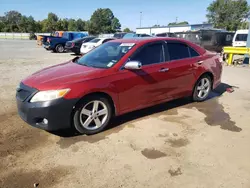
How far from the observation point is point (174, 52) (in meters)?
4.98

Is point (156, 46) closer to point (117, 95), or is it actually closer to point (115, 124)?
point (117, 95)

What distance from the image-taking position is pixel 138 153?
3.39 metres

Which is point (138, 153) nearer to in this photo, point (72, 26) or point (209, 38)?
point (209, 38)

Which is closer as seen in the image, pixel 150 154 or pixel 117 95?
pixel 150 154

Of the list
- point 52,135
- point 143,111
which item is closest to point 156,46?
point 143,111

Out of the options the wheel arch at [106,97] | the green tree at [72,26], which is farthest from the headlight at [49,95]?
the green tree at [72,26]

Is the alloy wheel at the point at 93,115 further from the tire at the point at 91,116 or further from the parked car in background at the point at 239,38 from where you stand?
the parked car in background at the point at 239,38

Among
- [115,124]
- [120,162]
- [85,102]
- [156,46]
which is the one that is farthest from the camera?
[156,46]

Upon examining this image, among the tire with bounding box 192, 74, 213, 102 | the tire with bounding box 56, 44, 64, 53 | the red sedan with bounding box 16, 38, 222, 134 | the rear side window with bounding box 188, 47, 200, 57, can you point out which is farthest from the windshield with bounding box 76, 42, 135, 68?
the tire with bounding box 56, 44, 64, 53

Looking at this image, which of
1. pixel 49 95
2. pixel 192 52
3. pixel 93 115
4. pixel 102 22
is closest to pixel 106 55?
pixel 93 115

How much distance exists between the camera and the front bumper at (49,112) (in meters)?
3.45

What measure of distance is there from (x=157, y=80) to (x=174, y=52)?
2.81ft

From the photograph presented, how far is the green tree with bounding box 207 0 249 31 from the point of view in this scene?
45.7 meters

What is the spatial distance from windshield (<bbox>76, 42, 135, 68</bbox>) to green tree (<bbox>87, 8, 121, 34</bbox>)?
83.7 meters
